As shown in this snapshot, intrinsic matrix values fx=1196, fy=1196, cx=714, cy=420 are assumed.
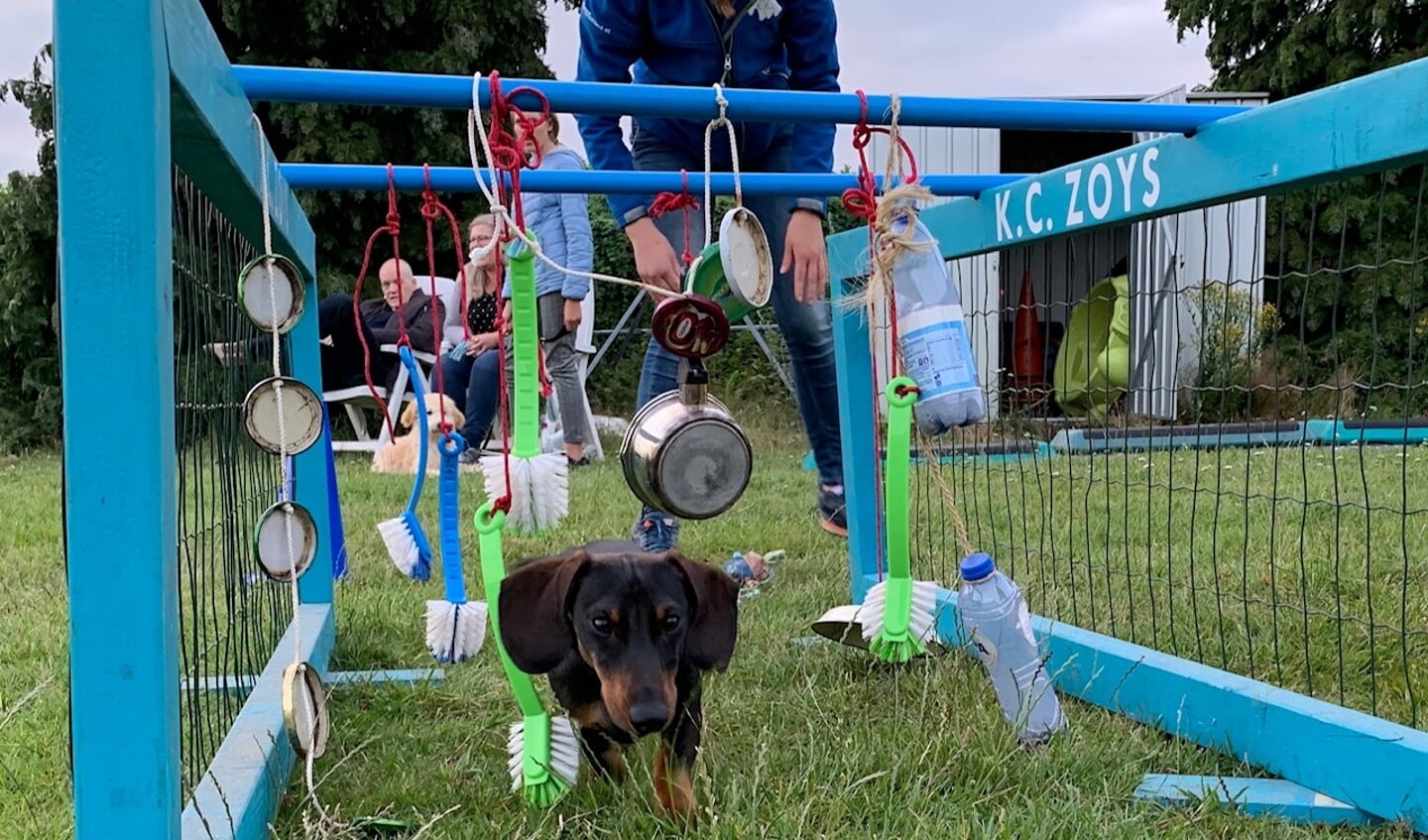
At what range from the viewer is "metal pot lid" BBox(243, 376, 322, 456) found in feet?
4.99

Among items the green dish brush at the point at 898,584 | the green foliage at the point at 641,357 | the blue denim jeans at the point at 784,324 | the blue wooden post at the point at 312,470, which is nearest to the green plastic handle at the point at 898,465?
the green dish brush at the point at 898,584

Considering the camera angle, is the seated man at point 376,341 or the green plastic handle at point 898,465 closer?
the green plastic handle at point 898,465

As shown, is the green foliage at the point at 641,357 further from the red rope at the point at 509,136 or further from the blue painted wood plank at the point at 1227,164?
the red rope at the point at 509,136

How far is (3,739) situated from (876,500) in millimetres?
2003

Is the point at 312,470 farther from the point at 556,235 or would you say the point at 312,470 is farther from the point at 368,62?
the point at 368,62

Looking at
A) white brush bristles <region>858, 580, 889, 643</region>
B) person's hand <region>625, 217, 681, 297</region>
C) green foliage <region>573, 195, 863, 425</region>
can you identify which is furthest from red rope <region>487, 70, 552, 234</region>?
green foliage <region>573, 195, 863, 425</region>

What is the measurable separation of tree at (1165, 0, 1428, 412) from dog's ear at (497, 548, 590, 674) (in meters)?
7.90

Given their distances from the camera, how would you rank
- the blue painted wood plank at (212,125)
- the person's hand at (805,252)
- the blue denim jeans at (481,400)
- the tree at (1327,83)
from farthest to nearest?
the tree at (1327,83), the blue denim jeans at (481,400), the person's hand at (805,252), the blue painted wood plank at (212,125)

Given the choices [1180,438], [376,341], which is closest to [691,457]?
[376,341]

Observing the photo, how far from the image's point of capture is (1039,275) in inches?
439

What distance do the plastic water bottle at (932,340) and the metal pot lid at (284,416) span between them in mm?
862

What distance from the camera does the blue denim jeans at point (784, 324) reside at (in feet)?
10.4

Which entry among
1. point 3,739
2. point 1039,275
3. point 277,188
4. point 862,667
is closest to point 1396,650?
point 862,667

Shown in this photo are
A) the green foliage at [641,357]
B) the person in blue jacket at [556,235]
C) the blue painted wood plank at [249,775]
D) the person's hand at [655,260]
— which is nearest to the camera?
the blue painted wood plank at [249,775]
